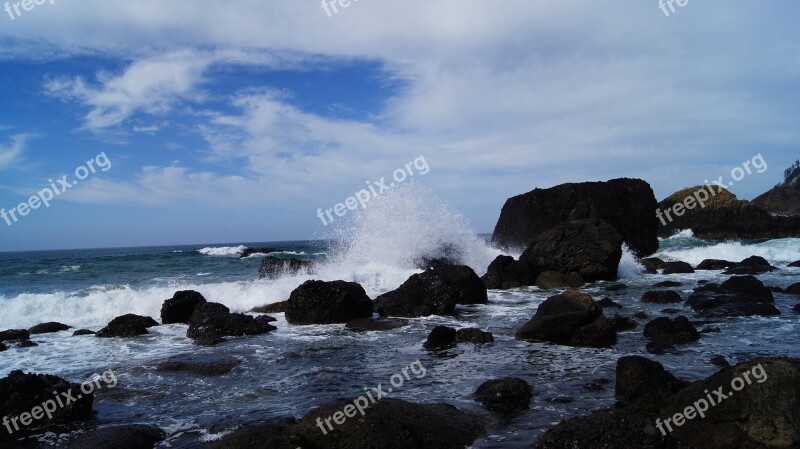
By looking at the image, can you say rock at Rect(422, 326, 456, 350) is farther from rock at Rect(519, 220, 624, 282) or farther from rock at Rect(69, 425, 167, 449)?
rock at Rect(519, 220, 624, 282)

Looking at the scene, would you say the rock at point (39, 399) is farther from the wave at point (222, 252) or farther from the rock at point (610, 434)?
the wave at point (222, 252)

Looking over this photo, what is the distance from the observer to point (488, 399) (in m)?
6.56

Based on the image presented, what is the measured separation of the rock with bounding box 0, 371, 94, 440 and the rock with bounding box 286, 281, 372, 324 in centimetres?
695

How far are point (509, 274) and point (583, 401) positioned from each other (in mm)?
14460

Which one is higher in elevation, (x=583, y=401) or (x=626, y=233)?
(x=626, y=233)

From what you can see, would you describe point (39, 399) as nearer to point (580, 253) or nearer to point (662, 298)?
point (662, 298)

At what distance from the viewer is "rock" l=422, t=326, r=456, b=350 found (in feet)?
32.7

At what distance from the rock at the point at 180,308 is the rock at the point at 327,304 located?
2874 millimetres

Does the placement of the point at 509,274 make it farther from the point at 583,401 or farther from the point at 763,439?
the point at 763,439

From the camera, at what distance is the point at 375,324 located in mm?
12680

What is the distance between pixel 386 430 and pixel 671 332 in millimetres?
7153

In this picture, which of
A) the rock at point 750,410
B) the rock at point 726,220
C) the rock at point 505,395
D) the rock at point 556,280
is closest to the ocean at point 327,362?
the rock at point 505,395

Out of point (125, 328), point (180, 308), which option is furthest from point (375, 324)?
point (125, 328)

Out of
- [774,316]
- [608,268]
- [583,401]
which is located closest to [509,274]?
[608,268]
